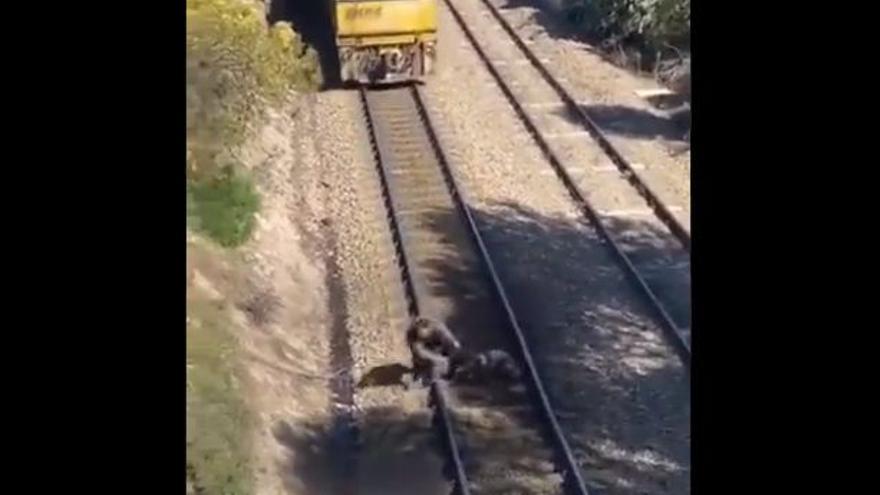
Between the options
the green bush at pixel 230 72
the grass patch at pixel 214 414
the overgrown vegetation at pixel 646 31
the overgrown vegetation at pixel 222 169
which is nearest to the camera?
the grass patch at pixel 214 414

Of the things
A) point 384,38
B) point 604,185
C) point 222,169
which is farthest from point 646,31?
point 222,169

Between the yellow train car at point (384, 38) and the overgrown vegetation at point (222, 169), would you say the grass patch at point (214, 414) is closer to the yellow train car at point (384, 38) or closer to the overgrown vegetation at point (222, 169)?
the overgrown vegetation at point (222, 169)

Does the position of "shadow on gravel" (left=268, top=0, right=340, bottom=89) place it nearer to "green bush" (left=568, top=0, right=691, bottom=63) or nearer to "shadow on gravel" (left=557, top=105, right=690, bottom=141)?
"shadow on gravel" (left=557, top=105, right=690, bottom=141)

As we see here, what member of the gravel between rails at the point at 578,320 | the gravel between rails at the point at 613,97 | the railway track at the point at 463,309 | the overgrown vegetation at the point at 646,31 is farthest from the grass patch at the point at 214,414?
the overgrown vegetation at the point at 646,31

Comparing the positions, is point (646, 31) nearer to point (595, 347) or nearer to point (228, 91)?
point (228, 91)

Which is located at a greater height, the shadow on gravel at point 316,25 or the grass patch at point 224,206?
the grass patch at point 224,206
